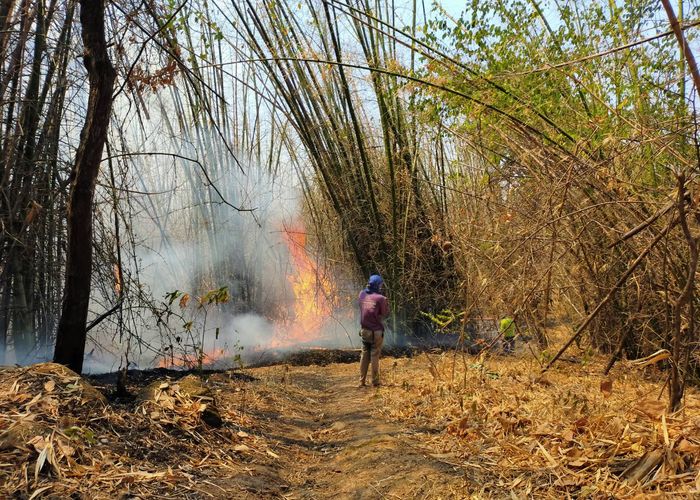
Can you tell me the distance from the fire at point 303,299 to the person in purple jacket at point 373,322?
11.5 feet

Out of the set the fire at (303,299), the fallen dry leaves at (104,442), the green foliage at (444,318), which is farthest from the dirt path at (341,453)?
the fire at (303,299)

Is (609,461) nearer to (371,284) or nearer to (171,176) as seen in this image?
(371,284)

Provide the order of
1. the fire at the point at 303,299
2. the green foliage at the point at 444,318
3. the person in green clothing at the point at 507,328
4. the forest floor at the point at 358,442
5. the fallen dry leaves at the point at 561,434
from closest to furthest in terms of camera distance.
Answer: the fallen dry leaves at the point at 561,434
the forest floor at the point at 358,442
the person in green clothing at the point at 507,328
the green foliage at the point at 444,318
the fire at the point at 303,299

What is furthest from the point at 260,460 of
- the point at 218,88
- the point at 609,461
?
the point at 218,88

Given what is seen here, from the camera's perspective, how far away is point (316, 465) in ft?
12.6

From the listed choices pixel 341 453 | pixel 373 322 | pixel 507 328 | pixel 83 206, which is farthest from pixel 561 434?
pixel 373 322

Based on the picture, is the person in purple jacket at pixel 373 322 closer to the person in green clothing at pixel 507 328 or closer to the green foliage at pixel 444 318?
the green foliage at pixel 444 318

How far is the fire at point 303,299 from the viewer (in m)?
10.1

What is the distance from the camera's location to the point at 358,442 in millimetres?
4109

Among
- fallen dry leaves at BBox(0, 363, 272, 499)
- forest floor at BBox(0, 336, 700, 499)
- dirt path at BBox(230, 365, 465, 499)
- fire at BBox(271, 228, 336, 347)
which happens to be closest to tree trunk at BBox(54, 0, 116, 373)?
forest floor at BBox(0, 336, 700, 499)

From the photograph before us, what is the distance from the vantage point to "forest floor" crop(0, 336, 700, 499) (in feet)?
8.48

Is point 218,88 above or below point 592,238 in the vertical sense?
above

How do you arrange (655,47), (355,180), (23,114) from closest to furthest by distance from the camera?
(23,114)
(655,47)
(355,180)

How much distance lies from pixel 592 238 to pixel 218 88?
610cm
